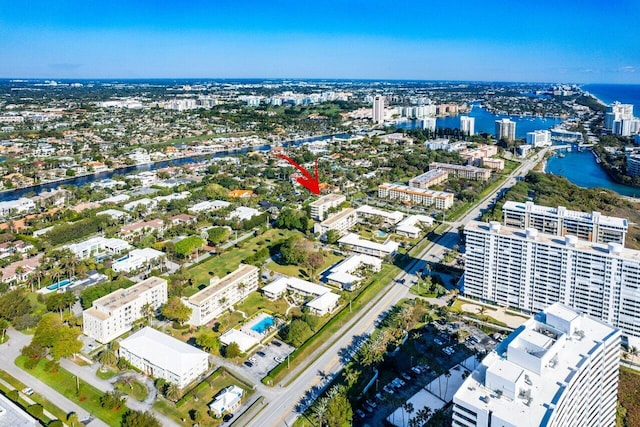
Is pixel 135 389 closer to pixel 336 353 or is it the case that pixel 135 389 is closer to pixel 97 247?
pixel 336 353

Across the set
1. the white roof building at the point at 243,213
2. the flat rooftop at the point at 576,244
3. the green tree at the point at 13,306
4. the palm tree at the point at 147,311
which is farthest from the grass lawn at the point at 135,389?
the white roof building at the point at 243,213

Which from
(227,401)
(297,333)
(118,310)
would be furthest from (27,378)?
(297,333)

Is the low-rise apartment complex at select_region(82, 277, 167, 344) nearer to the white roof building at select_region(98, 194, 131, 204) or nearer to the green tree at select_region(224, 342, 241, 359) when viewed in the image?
the green tree at select_region(224, 342, 241, 359)

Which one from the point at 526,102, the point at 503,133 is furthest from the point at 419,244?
the point at 526,102

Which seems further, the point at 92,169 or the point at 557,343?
the point at 92,169

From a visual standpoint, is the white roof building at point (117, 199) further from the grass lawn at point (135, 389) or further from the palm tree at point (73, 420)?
the palm tree at point (73, 420)

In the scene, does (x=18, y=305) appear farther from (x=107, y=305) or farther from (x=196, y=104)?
(x=196, y=104)
